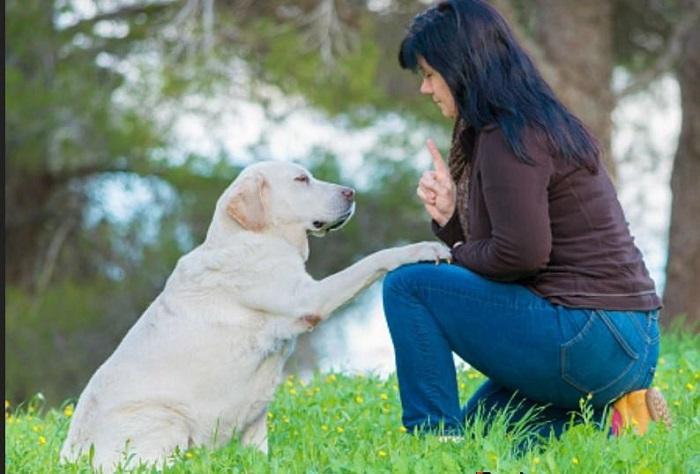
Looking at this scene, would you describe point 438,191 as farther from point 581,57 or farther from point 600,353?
point 581,57

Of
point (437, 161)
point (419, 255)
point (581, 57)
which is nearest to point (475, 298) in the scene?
point (419, 255)

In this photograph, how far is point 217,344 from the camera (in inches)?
170

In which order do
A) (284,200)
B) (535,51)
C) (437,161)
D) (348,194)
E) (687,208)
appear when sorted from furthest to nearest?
(535,51)
(687,208)
(348,194)
(284,200)
(437,161)

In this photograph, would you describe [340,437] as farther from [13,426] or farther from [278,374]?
[13,426]

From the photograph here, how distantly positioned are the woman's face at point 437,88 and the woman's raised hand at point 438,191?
149 mm

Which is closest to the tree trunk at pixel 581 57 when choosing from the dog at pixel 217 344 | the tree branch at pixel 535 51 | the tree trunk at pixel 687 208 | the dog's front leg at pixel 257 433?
the tree branch at pixel 535 51

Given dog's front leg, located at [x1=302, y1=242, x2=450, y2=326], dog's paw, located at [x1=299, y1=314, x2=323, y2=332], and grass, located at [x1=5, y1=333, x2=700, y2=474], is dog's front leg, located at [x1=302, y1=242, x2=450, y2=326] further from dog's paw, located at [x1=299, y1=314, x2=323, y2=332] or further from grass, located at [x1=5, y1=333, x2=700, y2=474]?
grass, located at [x1=5, y1=333, x2=700, y2=474]

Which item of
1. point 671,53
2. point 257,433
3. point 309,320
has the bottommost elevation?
point 257,433

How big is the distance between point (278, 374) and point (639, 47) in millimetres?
8325

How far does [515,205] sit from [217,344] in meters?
1.13

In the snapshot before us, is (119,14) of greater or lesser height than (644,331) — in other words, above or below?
below

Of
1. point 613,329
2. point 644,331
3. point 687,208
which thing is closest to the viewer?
point 613,329

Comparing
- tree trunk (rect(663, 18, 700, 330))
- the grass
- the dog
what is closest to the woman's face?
the dog

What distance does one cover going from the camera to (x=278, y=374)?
14.5 ft
